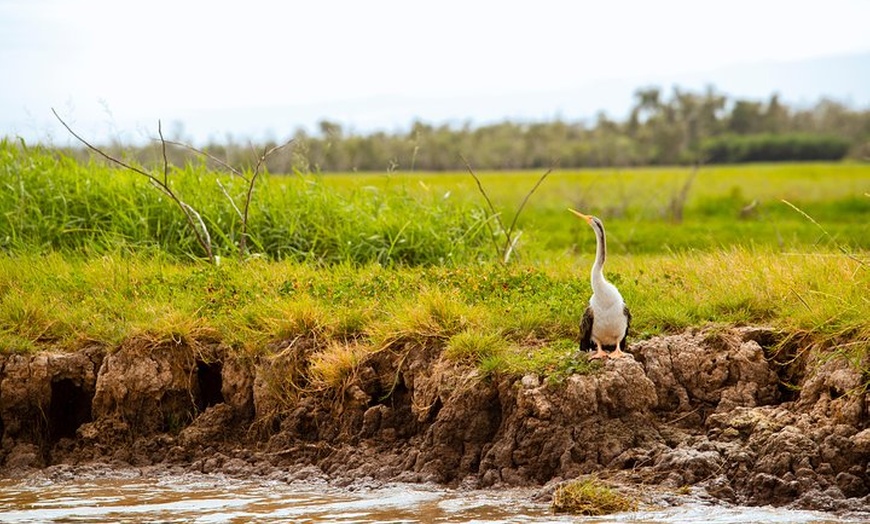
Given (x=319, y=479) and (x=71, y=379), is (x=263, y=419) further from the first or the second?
(x=71, y=379)

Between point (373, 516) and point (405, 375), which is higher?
point (405, 375)

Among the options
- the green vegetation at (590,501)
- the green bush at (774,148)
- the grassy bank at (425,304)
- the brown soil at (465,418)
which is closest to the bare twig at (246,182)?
the grassy bank at (425,304)

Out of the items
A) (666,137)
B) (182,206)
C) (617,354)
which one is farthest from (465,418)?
(666,137)

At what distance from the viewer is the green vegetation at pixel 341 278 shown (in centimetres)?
839

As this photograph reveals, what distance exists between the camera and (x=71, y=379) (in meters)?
8.80

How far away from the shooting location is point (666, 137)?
4816 cm

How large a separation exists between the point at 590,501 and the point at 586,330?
125 cm

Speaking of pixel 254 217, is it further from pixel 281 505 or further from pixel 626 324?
pixel 626 324

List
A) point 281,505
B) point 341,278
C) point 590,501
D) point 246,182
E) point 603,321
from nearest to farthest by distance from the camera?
1. point 590,501
2. point 281,505
3. point 603,321
4. point 341,278
5. point 246,182

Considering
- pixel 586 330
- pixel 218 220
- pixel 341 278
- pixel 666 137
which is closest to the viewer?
pixel 586 330

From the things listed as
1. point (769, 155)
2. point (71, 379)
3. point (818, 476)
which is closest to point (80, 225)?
point (71, 379)

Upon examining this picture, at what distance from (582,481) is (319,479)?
1739 mm

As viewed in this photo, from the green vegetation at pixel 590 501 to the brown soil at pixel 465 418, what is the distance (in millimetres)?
300

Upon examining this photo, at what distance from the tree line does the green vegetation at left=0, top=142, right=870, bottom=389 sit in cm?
2365
